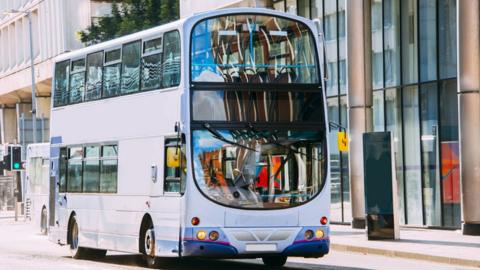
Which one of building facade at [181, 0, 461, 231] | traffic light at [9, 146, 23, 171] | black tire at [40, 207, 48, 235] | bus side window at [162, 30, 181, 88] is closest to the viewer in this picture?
bus side window at [162, 30, 181, 88]

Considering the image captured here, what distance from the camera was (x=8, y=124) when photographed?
281 ft

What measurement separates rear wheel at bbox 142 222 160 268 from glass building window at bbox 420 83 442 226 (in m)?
13.3

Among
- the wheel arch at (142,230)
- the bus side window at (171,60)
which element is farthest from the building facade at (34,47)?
the bus side window at (171,60)

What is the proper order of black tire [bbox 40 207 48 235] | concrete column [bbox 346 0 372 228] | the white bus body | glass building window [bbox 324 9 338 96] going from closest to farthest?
1. concrete column [bbox 346 0 372 228]
2. glass building window [bbox 324 9 338 96]
3. black tire [bbox 40 207 48 235]
4. the white bus body

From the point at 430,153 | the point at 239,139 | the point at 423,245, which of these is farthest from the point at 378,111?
the point at 239,139

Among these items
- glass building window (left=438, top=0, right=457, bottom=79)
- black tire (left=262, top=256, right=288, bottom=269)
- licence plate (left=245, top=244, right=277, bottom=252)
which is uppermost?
glass building window (left=438, top=0, right=457, bottom=79)

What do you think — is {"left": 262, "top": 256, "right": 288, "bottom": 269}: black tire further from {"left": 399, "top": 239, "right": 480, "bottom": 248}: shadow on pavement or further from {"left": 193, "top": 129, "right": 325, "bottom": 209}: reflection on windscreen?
{"left": 399, "top": 239, "right": 480, "bottom": 248}: shadow on pavement

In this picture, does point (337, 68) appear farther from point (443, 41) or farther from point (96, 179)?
point (96, 179)

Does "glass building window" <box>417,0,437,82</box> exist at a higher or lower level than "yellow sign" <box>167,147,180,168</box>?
higher

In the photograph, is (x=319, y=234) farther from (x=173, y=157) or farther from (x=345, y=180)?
(x=345, y=180)

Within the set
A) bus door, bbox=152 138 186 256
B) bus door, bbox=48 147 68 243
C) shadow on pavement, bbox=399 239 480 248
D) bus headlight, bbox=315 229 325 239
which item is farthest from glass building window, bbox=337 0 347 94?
bus headlight, bbox=315 229 325 239

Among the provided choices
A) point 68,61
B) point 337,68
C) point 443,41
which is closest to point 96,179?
point 68,61

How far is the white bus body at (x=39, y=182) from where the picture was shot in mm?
42188

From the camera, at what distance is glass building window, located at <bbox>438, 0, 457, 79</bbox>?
33.1 meters
